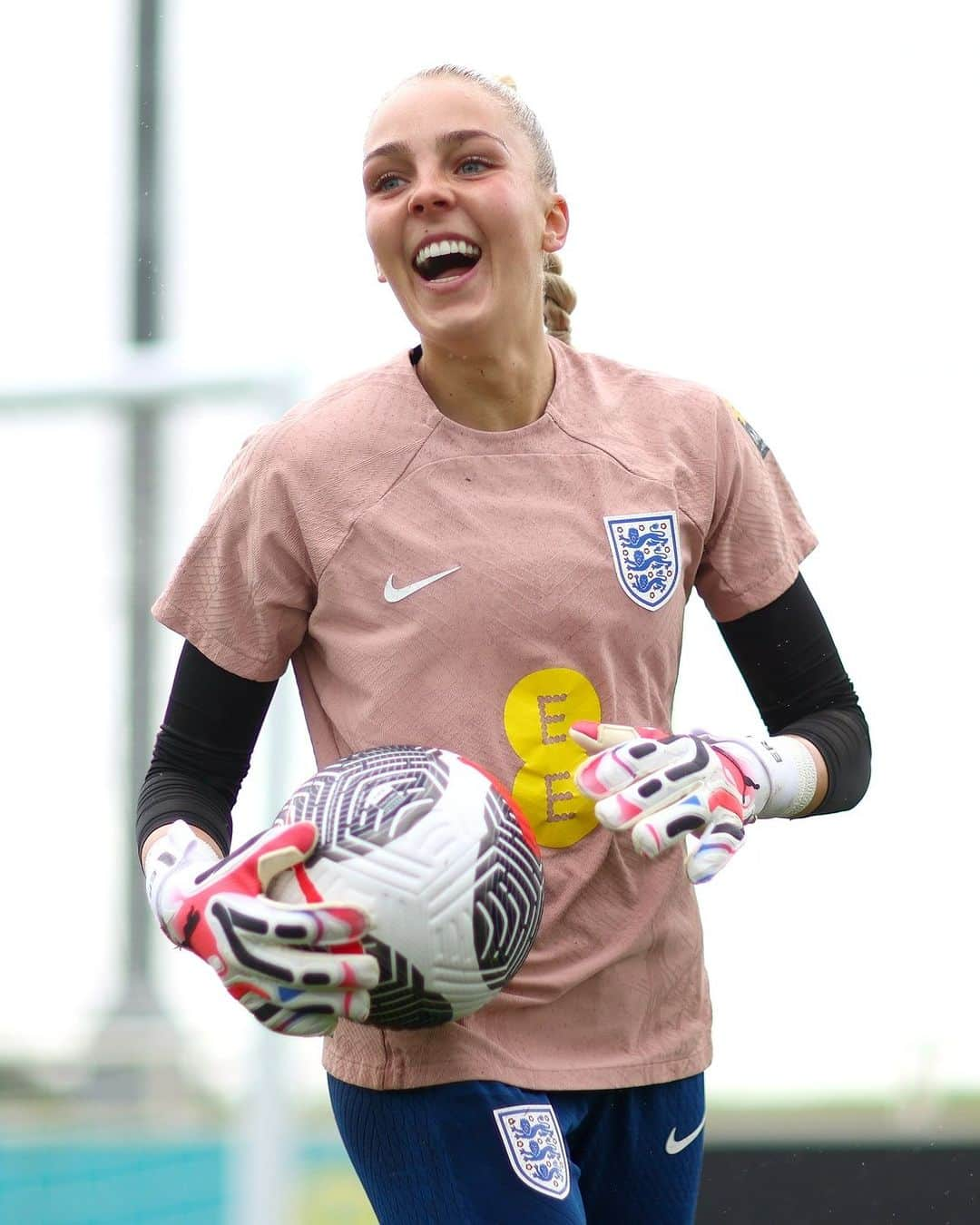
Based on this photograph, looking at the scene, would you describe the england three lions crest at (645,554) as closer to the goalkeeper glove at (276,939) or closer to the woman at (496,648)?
the woman at (496,648)

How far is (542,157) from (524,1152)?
134 cm

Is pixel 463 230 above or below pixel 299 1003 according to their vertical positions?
above

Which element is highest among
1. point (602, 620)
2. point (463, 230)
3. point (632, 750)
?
point (463, 230)

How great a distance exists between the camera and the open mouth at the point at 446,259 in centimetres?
223

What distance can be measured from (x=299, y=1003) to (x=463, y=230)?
3.30ft

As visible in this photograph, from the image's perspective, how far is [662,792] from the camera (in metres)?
1.97

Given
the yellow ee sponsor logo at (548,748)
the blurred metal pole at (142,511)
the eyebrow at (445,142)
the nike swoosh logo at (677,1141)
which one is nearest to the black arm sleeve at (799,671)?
the yellow ee sponsor logo at (548,748)

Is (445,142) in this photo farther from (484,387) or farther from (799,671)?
(799,671)

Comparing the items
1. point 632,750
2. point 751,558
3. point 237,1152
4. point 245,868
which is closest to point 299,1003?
point 245,868

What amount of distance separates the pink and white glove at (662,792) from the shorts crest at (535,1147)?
373 mm

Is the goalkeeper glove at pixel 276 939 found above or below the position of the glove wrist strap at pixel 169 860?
below

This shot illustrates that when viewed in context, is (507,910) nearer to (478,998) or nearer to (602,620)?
(478,998)

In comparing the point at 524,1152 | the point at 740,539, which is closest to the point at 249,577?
the point at 740,539

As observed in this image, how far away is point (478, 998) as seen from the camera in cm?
197
